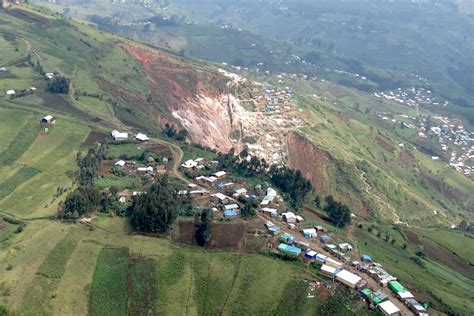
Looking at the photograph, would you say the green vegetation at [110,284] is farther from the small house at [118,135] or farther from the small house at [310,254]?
the small house at [118,135]

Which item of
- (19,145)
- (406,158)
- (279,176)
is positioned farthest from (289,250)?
(406,158)

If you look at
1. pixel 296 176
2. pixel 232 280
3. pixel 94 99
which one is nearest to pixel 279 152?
pixel 296 176

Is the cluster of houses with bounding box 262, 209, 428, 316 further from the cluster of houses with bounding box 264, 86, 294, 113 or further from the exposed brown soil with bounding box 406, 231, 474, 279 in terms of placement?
the cluster of houses with bounding box 264, 86, 294, 113

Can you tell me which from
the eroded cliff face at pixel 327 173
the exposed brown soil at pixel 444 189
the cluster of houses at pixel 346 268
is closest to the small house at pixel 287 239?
the cluster of houses at pixel 346 268

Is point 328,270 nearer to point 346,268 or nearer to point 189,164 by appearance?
point 346,268

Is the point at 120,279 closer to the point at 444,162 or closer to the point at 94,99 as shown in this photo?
the point at 94,99
